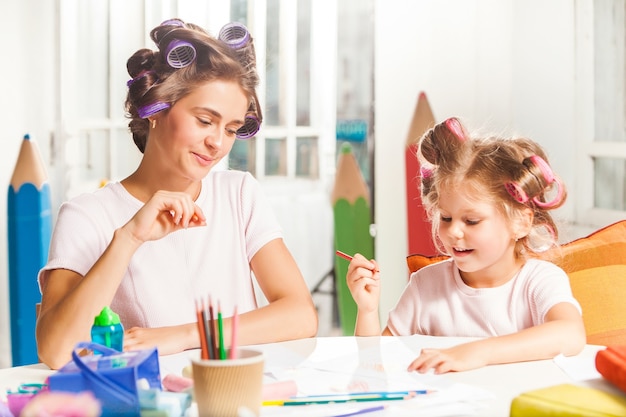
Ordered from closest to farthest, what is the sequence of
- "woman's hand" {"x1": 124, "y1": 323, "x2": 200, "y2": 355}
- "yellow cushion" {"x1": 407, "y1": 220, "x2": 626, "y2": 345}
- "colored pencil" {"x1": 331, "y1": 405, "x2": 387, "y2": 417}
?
"colored pencil" {"x1": 331, "y1": 405, "x2": 387, "y2": 417}
"woman's hand" {"x1": 124, "y1": 323, "x2": 200, "y2": 355}
"yellow cushion" {"x1": 407, "y1": 220, "x2": 626, "y2": 345}

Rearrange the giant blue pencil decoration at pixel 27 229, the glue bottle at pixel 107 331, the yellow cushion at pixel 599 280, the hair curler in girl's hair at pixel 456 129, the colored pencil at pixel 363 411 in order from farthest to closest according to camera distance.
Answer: the giant blue pencil decoration at pixel 27 229 → the yellow cushion at pixel 599 280 → the hair curler in girl's hair at pixel 456 129 → the glue bottle at pixel 107 331 → the colored pencil at pixel 363 411

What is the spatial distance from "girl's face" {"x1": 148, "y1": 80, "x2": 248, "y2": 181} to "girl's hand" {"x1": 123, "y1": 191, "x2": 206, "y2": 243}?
228 millimetres

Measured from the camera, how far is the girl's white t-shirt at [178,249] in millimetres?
1640

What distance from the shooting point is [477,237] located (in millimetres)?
1570

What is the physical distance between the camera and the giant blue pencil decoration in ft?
8.84

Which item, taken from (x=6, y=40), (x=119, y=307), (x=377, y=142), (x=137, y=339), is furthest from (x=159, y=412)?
(x=377, y=142)

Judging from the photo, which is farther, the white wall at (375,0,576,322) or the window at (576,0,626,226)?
the white wall at (375,0,576,322)

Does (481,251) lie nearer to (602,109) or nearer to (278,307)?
(278,307)

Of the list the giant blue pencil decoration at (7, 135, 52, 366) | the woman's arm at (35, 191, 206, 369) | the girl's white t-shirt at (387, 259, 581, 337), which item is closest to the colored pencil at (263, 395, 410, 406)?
the woman's arm at (35, 191, 206, 369)

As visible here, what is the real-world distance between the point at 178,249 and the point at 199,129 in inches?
9.1

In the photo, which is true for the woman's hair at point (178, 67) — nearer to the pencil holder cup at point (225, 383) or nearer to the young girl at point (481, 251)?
the young girl at point (481, 251)

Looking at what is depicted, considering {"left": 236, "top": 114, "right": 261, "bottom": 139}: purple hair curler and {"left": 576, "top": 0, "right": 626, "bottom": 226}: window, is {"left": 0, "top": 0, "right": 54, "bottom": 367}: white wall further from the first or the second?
{"left": 576, "top": 0, "right": 626, "bottom": 226}: window

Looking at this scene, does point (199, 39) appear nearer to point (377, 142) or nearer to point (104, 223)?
point (104, 223)

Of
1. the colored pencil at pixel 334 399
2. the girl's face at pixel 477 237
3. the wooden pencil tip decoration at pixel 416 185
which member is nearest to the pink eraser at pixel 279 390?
the colored pencil at pixel 334 399
